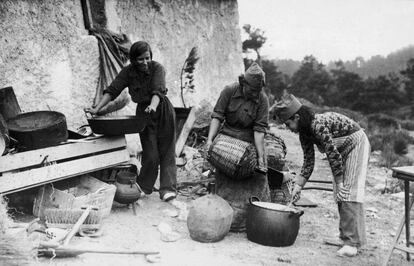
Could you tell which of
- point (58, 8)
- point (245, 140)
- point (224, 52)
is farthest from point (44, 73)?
point (224, 52)

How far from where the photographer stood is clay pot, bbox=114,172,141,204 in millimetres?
5117

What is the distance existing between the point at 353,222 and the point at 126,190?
2.56 meters

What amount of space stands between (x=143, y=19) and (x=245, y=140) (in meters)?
4.01

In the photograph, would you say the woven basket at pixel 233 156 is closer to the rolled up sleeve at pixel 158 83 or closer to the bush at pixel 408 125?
the rolled up sleeve at pixel 158 83

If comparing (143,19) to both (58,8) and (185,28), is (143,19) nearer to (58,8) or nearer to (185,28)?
(185,28)

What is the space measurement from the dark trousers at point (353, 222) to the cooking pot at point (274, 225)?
43cm

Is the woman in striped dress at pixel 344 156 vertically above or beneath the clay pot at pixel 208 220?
above

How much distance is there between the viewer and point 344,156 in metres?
4.39

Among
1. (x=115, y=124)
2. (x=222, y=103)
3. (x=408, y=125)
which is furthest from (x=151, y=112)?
(x=408, y=125)

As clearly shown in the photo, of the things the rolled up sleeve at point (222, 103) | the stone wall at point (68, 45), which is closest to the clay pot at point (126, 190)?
the rolled up sleeve at point (222, 103)

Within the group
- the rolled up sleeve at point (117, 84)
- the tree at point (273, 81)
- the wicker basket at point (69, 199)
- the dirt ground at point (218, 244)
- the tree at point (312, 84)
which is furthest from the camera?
the tree at point (312, 84)

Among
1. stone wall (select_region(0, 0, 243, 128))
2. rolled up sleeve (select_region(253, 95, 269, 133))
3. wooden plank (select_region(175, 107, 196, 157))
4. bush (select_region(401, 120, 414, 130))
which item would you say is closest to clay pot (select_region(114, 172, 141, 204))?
rolled up sleeve (select_region(253, 95, 269, 133))

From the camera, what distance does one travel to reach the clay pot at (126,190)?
5.12 m

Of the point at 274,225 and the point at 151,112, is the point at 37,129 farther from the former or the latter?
the point at 274,225
